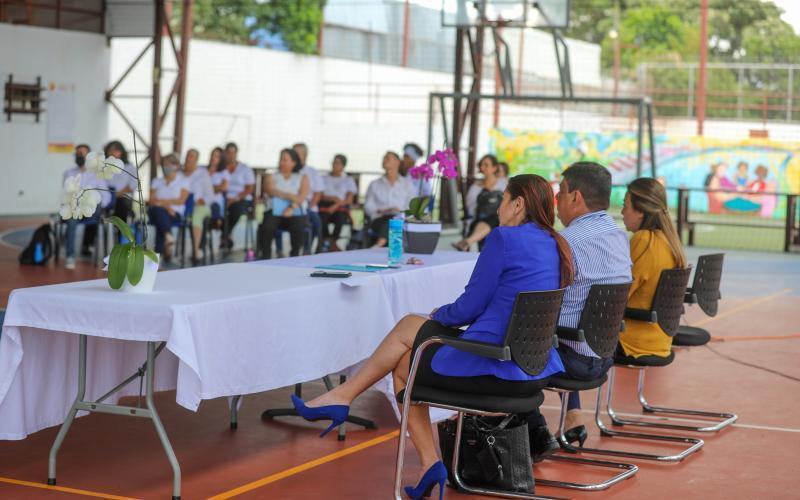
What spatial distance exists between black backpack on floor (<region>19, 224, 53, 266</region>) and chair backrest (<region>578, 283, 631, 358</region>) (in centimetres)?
789

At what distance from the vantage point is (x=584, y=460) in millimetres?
4672

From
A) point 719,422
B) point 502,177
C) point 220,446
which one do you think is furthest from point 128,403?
point 502,177

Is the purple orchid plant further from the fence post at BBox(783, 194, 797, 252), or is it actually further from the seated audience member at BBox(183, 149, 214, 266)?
the fence post at BBox(783, 194, 797, 252)

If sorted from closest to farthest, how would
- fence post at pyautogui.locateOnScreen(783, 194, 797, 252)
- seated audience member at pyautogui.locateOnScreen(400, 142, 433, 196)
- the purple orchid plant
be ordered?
the purple orchid plant < seated audience member at pyautogui.locateOnScreen(400, 142, 433, 196) < fence post at pyautogui.locateOnScreen(783, 194, 797, 252)

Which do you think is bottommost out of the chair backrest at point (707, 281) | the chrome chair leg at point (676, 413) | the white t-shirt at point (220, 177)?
the chrome chair leg at point (676, 413)

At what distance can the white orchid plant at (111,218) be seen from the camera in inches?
161

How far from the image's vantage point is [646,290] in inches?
199

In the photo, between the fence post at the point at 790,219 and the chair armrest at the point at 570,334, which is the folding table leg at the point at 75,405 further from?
the fence post at the point at 790,219

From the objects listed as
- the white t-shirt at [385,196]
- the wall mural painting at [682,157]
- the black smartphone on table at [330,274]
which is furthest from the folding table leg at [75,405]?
the wall mural painting at [682,157]

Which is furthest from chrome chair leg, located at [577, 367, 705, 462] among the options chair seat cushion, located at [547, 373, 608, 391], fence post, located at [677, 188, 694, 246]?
fence post, located at [677, 188, 694, 246]

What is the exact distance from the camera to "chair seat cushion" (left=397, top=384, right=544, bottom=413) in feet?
12.5

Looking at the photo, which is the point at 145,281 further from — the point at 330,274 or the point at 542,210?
the point at 542,210

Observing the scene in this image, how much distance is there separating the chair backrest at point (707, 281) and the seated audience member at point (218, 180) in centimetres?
724

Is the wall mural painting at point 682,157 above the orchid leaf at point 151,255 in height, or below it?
above
